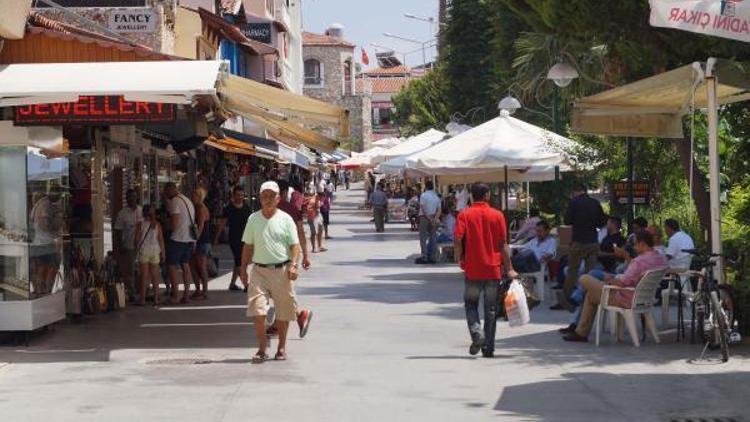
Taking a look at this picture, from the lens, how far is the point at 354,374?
11211 millimetres

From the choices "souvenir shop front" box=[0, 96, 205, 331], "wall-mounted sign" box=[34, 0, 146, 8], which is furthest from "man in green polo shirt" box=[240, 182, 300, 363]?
"wall-mounted sign" box=[34, 0, 146, 8]

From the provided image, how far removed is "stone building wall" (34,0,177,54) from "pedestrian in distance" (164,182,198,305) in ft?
26.4

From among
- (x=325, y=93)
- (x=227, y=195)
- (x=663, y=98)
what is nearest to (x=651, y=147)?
(x=663, y=98)

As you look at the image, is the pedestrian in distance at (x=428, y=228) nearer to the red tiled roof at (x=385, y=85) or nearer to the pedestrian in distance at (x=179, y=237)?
the pedestrian in distance at (x=179, y=237)

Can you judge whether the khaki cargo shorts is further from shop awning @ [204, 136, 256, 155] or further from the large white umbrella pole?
shop awning @ [204, 136, 256, 155]

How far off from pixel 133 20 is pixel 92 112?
41.9 ft

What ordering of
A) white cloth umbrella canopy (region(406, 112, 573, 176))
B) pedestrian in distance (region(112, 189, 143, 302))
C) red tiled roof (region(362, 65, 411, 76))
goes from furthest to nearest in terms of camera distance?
red tiled roof (region(362, 65, 411, 76))
white cloth umbrella canopy (region(406, 112, 573, 176))
pedestrian in distance (region(112, 189, 143, 302))

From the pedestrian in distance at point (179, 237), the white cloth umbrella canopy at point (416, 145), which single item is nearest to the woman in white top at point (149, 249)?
the pedestrian in distance at point (179, 237)

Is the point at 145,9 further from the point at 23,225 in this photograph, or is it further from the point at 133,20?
the point at 23,225

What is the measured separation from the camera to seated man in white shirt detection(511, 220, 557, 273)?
17828 millimetres

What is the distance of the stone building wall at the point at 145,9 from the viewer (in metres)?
25.2

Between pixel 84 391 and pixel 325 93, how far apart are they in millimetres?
94664

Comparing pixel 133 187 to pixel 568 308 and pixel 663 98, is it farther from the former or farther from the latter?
pixel 663 98

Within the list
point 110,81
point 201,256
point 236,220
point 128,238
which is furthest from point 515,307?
point 236,220
